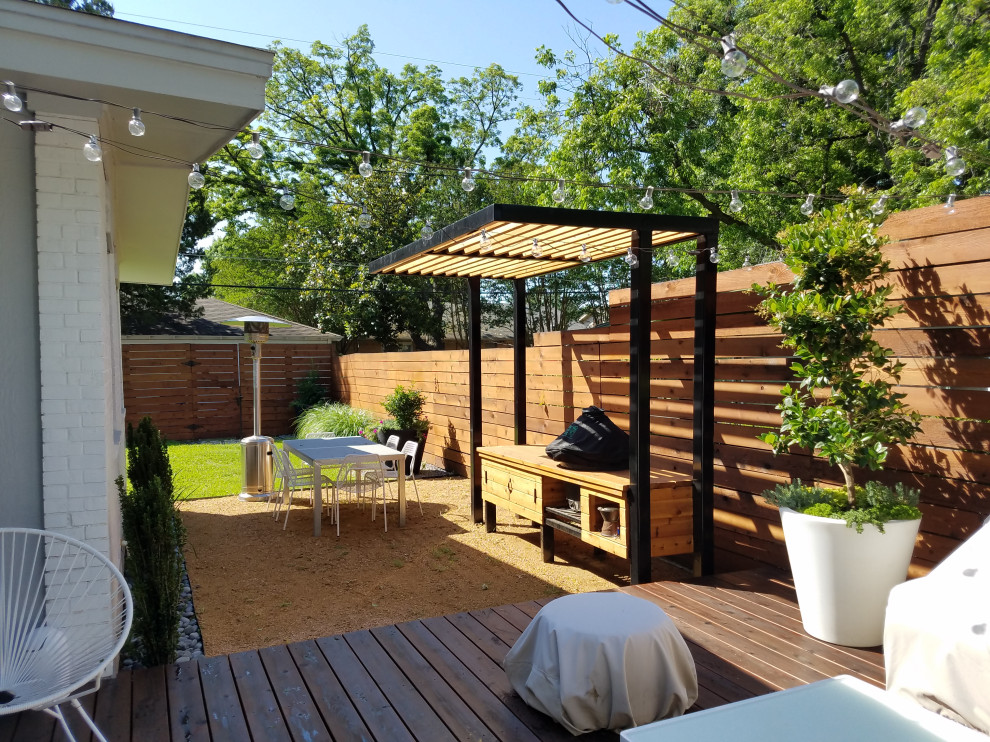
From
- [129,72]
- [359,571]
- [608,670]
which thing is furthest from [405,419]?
[608,670]

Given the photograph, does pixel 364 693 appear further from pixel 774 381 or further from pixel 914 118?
pixel 914 118

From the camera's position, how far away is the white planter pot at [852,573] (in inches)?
126

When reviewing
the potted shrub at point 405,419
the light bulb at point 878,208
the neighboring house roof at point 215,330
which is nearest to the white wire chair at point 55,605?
the light bulb at point 878,208

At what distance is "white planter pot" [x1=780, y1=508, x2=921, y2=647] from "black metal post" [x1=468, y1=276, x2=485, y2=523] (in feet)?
12.2

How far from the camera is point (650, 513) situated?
443cm

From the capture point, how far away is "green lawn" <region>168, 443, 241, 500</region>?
847 centimetres

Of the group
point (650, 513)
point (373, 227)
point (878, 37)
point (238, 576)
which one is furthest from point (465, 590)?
point (373, 227)

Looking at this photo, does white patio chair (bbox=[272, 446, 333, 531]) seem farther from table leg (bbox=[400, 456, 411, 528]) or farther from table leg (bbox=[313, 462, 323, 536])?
table leg (bbox=[400, 456, 411, 528])

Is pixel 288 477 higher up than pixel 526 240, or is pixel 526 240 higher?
pixel 526 240

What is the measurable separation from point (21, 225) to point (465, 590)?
3348mm

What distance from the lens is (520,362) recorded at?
677cm

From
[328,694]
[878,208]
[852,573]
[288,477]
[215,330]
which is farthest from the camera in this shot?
[215,330]

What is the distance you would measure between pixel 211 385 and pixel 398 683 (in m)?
12.1

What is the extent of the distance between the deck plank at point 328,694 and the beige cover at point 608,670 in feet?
2.19
